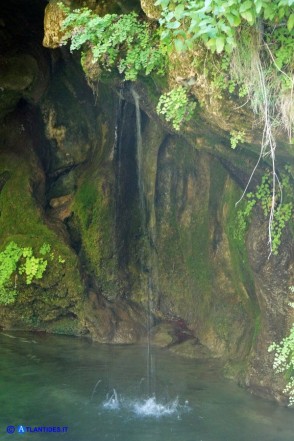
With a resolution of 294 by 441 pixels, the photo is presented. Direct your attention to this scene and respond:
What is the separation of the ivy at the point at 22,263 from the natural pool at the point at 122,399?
970mm

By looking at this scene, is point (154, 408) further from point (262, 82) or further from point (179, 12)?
point (179, 12)

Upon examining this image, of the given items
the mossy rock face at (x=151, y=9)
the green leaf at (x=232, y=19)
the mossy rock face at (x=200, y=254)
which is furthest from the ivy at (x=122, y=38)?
the mossy rock face at (x=200, y=254)

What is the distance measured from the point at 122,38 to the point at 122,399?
3938 mm

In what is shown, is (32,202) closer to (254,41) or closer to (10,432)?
(10,432)

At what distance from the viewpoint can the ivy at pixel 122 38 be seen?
5055mm

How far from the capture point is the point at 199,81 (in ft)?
15.9

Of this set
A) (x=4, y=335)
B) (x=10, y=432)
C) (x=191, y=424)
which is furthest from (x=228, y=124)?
(x=4, y=335)

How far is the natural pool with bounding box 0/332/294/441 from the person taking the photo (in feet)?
18.8

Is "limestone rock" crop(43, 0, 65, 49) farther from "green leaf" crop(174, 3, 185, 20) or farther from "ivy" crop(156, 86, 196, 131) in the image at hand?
"green leaf" crop(174, 3, 185, 20)

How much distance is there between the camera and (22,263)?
8.13 meters

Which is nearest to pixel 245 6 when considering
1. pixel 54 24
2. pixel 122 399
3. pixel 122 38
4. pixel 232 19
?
pixel 232 19

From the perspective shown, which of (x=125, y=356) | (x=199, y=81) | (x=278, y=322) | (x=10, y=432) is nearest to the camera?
(x=199, y=81)

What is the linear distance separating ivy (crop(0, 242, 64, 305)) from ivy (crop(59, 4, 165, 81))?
12.0 feet

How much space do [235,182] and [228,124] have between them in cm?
221
